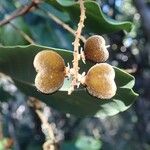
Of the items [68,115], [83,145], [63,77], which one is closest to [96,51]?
[63,77]

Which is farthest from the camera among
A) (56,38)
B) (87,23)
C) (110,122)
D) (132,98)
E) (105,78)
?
(110,122)

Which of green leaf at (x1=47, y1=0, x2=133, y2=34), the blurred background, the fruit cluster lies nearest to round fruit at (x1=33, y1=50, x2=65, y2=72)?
the fruit cluster

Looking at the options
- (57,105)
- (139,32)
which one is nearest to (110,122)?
(139,32)

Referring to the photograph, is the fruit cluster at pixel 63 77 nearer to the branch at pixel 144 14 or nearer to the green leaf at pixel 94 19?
the green leaf at pixel 94 19

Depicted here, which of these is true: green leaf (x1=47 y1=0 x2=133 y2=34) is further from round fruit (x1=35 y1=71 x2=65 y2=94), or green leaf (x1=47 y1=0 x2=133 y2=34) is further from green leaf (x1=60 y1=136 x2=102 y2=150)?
green leaf (x1=60 y1=136 x2=102 y2=150)

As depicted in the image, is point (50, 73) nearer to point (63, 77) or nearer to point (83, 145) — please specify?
point (63, 77)

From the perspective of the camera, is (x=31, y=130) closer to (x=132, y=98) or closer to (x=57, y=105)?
(x=57, y=105)
